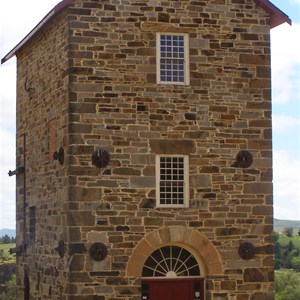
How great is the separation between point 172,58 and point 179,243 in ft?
17.8

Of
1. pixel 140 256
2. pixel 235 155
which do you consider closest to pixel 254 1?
pixel 235 155

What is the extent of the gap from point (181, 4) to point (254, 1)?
7.55ft

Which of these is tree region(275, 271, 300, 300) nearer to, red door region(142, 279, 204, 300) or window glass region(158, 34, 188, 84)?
red door region(142, 279, 204, 300)

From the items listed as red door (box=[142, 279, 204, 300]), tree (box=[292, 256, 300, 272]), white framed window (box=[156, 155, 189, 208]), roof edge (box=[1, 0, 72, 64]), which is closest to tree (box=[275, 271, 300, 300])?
tree (box=[292, 256, 300, 272])

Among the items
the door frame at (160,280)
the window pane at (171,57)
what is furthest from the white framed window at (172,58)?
the door frame at (160,280)

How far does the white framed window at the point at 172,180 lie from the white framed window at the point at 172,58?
2.31 m

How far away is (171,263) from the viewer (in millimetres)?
25969

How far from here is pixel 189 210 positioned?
2575 cm

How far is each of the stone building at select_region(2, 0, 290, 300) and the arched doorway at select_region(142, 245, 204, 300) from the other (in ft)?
0.10

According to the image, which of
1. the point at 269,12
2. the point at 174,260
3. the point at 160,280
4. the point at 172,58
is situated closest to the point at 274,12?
the point at 269,12

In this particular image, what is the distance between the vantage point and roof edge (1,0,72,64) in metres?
25.7

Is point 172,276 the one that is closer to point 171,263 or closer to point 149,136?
point 171,263

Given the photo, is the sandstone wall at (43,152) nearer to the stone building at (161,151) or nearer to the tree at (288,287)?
the stone building at (161,151)

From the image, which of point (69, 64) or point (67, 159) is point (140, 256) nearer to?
point (67, 159)
